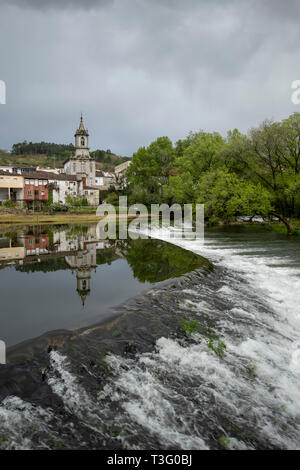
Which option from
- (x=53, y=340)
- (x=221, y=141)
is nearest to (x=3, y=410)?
(x=53, y=340)

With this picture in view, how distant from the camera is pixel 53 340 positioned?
4930mm

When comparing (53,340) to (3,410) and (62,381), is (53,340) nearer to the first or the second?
(62,381)

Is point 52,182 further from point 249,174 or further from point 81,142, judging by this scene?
point 249,174

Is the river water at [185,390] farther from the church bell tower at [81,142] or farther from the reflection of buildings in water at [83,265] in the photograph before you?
the church bell tower at [81,142]

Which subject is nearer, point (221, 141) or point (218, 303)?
point (218, 303)

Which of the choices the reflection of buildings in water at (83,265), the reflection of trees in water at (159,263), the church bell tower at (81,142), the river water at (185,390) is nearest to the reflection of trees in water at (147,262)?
the reflection of trees in water at (159,263)

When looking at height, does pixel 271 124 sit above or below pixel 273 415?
above

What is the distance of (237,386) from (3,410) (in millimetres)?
3399

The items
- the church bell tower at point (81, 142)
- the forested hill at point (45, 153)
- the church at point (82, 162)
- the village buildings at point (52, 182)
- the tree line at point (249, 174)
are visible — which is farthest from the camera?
the forested hill at point (45, 153)

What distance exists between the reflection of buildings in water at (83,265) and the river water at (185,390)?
7.70 feet

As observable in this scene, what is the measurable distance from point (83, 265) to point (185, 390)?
340 inches

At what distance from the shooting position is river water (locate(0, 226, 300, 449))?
10.5 ft

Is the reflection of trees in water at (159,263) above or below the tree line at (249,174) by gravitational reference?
below

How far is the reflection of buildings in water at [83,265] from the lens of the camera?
833 cm
